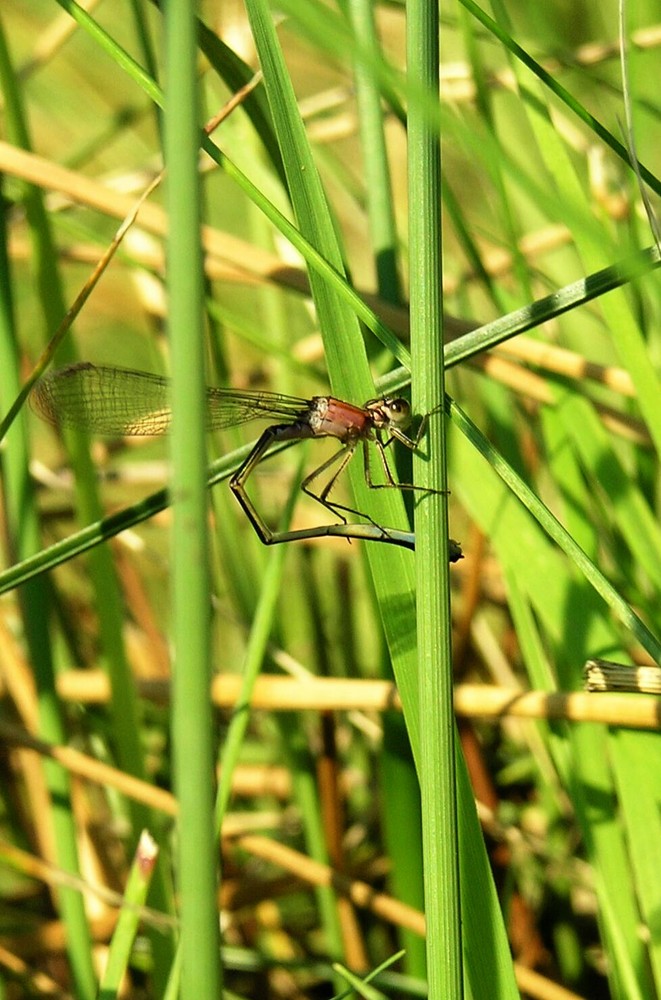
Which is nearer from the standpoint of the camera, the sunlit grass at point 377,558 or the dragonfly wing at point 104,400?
the sunlit grass at point 377,558

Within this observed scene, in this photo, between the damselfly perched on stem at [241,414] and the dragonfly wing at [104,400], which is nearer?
the damselfly perched on stem at [241,414]

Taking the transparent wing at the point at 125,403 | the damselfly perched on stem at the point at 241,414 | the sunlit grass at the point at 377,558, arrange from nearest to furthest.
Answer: the sunlit grass at the point at 377,558 → the damselfly perched on stem at the point at 241,414 → the transparent wing at the point at 125,403

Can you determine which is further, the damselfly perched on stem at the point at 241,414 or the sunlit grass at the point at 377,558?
the damselfly perched on stem at the point at 241,414

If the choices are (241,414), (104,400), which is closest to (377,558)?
(241,414)

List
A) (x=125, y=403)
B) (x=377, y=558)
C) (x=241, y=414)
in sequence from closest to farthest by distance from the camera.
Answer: (x=377, y=558)
(x=241, y=414)
(x=125, y=403)

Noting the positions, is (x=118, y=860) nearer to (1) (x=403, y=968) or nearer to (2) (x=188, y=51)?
(1) (x=403, y=968)

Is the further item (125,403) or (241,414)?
(125,403)

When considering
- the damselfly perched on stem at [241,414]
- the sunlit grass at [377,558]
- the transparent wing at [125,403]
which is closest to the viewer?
the sunlit grass at [377,558]

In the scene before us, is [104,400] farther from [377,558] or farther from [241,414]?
[377,558]
